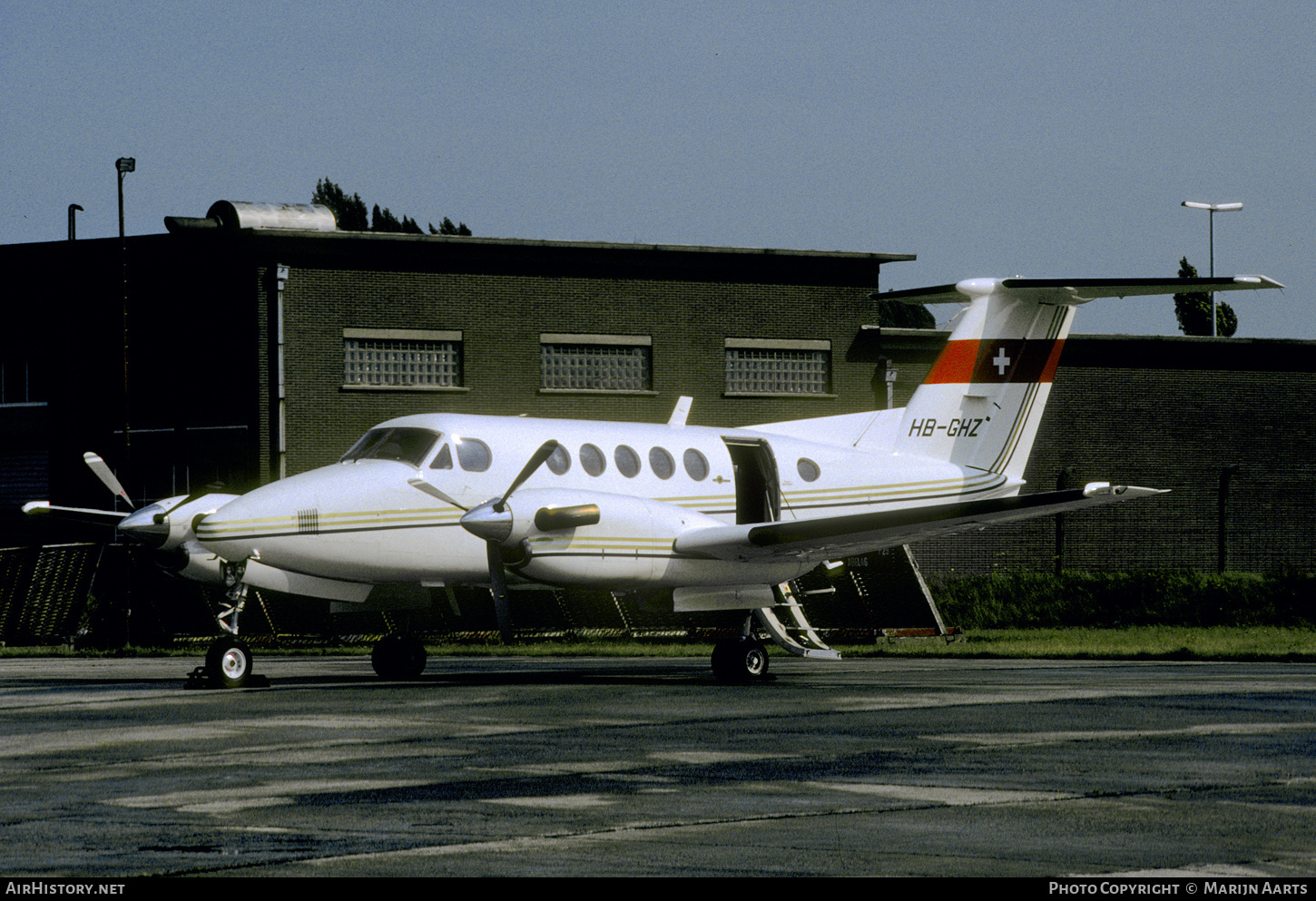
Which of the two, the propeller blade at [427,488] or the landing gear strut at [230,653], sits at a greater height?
the propeller blade at [427,488]

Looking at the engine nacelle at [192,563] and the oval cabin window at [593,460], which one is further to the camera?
the oval cabin window at [593,460]

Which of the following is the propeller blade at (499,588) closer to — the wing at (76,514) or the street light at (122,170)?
the wing at (76,514)

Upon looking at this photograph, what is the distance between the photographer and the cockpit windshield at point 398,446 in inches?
760

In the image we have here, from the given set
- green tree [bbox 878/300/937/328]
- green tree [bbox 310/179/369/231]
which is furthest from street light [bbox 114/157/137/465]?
green tree [bbox 878/300/937/328]

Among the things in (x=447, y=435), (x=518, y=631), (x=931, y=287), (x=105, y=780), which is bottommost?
(x=518, y=631)

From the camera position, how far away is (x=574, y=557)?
18422 mm

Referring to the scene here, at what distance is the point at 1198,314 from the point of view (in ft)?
275

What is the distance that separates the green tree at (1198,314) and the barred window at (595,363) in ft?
161

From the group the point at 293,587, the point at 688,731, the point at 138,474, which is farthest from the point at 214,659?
the point at 138,474

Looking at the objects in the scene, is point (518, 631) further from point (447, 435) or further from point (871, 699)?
point (871, 699)

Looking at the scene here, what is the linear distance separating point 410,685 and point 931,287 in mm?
10770

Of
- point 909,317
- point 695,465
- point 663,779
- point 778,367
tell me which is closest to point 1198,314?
point 909,317

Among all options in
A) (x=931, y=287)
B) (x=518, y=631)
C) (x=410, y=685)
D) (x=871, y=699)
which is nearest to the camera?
(x=871, y=699)

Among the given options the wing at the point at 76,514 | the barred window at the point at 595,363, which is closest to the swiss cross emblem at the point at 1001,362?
the wing at the point at 76,514
